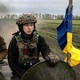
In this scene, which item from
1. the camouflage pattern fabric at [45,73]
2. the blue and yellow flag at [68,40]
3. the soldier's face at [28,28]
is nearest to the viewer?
the camouflage pattern fabric at [45,73]

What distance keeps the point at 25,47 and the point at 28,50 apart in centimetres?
8

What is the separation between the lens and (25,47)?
6.61m

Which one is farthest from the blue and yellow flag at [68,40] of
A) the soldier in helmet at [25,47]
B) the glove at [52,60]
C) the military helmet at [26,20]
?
the glove at [52,60]

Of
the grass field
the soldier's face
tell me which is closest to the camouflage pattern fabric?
the soldier's face

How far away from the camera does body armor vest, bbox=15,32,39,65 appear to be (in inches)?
260

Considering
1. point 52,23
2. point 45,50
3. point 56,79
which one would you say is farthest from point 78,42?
point 56,79

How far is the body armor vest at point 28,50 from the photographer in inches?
260

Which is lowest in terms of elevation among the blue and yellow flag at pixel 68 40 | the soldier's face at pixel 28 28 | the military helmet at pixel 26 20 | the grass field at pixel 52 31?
the grass field at pixel 52 31

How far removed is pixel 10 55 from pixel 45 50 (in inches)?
22.4

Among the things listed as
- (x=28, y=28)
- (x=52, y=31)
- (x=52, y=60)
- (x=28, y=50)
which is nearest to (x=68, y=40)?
A: (x=28, y=50)

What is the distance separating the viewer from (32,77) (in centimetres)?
573

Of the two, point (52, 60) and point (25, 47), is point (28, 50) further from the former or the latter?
point (52, 60)

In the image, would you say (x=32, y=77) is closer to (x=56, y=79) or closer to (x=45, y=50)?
(x=56, y=79)

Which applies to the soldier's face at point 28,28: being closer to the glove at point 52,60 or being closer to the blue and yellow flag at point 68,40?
the glove at point 52,60
